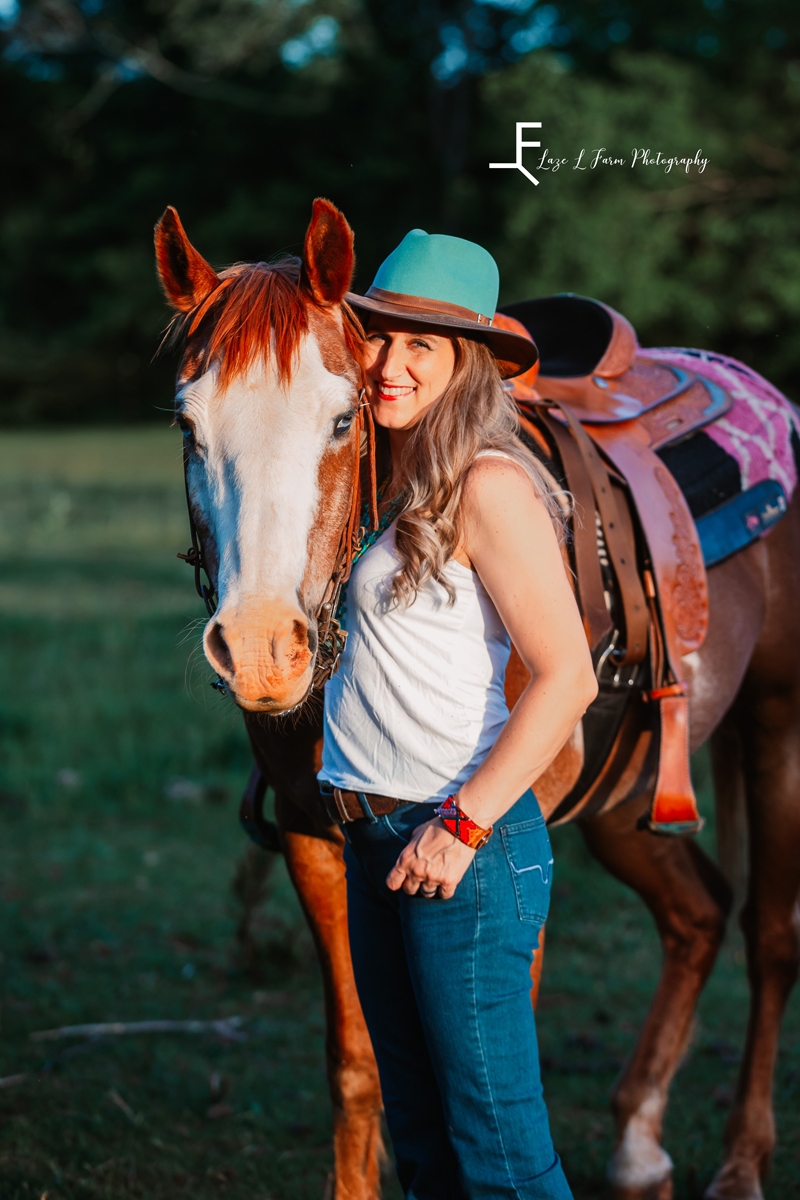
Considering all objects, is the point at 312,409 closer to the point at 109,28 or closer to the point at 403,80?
the point at 403,80

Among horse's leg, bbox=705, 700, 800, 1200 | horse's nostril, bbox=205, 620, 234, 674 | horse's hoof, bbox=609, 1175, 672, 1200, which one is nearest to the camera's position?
horse's nostril, bbox=205, 620, 234, 674

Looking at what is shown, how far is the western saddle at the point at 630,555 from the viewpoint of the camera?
2.34 meters

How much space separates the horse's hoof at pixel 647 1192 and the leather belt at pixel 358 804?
5.32 ft

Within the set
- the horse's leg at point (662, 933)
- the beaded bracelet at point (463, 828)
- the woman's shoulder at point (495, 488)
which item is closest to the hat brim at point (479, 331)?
the woman's shoulder at point (495, 488)

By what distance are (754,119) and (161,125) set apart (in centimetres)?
1466

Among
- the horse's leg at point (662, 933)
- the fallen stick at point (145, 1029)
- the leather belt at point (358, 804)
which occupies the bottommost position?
the fallen stick at point (145, 1029)

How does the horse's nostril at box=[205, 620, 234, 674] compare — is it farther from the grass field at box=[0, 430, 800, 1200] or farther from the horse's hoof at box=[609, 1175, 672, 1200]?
the horse's hoof at box=[609, 1175, 672, 1200]

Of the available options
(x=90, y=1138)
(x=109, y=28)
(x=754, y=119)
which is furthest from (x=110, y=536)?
(x=754, y=119)

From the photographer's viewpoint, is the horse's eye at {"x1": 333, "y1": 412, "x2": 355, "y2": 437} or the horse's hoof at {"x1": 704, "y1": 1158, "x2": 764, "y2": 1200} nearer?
the horse's eye at {"x1": 333, "y1": 412, "x2": 355, "y2": 437}

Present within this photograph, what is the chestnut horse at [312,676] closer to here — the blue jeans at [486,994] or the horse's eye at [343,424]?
the horse's eye at [343,424]

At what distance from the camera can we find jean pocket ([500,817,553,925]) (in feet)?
5.07

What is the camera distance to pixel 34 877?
4.70 metres

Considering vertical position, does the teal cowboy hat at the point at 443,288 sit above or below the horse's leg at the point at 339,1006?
above

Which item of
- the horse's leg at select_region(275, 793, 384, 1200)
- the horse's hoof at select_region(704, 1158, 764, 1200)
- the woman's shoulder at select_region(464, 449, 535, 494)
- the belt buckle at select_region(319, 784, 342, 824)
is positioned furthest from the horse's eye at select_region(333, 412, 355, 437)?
the horse's hoof at select_region(704, 1158, 764, 1200)
